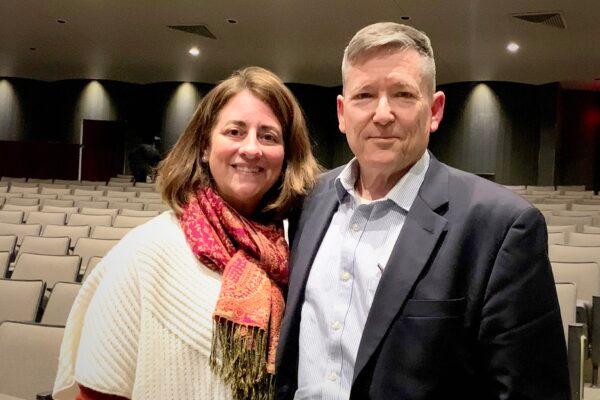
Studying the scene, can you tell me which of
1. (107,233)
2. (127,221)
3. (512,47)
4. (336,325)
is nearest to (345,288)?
(336,325)

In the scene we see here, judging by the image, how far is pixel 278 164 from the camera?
4.94 ft

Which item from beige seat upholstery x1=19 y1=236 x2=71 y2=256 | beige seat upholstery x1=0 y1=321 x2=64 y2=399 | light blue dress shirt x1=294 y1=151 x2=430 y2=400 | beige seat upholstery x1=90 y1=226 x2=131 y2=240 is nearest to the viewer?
light blue dress shirt x1=294 y1=151 x2=430 y2=400

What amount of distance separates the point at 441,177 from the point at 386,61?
275 mm

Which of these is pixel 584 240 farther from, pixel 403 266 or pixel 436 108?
pixel 403 266

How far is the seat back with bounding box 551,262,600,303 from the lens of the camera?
129 inches

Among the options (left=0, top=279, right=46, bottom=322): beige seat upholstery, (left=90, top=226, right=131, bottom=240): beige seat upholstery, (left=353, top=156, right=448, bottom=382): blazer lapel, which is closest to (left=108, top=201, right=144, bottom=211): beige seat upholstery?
(left=90, top=226, right=131, bottom=240): beige seat upholstery

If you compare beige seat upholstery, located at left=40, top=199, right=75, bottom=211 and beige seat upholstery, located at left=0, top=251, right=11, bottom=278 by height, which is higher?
beige seat upholstery, located at left=40, top=199, right=75, bottom=211

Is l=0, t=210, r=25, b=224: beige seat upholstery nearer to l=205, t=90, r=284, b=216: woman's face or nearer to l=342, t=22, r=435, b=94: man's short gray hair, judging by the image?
l=205, t=90, r=284, b=216: woman's face

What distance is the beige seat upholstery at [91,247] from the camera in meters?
4.70

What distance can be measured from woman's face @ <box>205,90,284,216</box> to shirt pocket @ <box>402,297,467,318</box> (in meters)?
0.53

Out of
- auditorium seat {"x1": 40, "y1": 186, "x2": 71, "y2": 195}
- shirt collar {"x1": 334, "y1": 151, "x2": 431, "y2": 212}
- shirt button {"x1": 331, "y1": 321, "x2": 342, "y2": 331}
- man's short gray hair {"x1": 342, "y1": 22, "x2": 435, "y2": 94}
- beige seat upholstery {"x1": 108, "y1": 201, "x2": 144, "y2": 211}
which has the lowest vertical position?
shirt button {"x1": 331, "y1": 321, "x2": 342, "y2": 331}

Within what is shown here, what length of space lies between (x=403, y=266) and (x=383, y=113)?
0.33 m

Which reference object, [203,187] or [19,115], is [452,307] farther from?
[19,115]

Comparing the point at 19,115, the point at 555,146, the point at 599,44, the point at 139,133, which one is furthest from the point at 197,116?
the point at 19,115
